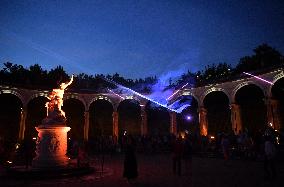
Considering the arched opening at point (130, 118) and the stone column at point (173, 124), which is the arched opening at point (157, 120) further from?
the stone column at point (173, 124)

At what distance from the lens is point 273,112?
22.3 m

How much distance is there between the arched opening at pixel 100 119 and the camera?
3438cm

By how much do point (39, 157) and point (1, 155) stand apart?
3860 mm

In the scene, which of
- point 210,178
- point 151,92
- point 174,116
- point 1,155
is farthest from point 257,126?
point 1,155

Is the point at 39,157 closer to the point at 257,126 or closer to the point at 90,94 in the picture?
the point at 90,94

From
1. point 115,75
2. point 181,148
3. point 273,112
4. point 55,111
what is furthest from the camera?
point 115,75

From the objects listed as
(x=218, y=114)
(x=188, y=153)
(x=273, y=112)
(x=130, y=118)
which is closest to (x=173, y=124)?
(x=218, y=114)

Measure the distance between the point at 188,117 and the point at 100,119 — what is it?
11.5 metres

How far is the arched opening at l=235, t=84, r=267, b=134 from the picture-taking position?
26555 mm

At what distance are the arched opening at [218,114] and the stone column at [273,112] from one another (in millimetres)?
6835

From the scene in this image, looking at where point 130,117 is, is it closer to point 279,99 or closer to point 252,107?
point 252,107

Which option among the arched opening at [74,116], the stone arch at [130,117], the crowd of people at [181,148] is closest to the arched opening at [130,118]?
the stone arch at [130,117]

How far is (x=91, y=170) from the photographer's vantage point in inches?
507

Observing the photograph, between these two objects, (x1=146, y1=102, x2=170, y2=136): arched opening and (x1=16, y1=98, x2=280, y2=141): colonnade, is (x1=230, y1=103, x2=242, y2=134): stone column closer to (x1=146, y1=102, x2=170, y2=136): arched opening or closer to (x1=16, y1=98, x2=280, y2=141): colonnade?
(x1=16, y1=98, x2=280, y2=141): colonnade
